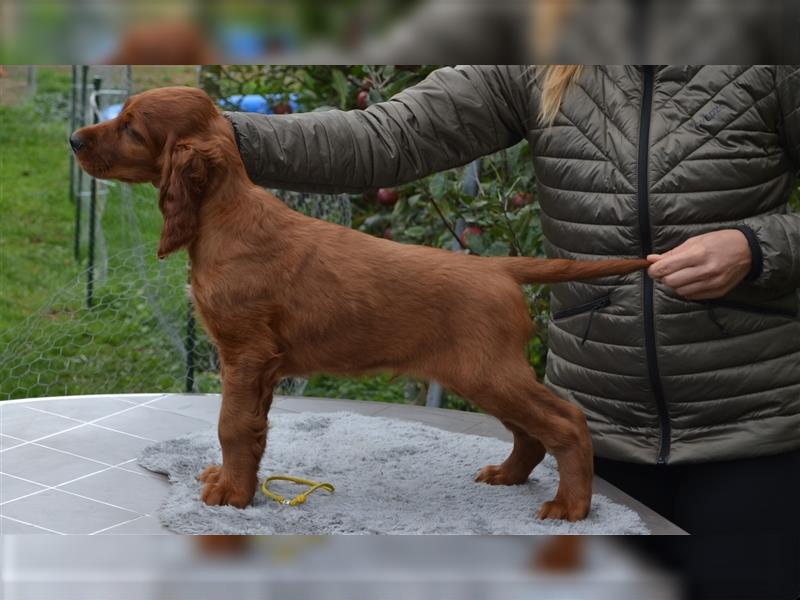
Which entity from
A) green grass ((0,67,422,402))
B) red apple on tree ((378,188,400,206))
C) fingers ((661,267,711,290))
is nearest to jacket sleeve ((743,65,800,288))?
fingers ((661,267,711,290))

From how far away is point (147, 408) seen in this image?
1.95m

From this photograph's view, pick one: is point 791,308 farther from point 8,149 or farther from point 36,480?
point 8,149

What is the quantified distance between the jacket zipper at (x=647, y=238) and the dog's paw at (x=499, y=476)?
22 cm

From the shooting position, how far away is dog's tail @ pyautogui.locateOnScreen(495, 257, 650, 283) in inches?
46.6

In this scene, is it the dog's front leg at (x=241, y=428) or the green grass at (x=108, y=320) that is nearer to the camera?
the dog's front leg at (x=241, y=428)

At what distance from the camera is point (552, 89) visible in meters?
1.43

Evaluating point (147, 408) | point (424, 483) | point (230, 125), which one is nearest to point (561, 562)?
point (424, 483)

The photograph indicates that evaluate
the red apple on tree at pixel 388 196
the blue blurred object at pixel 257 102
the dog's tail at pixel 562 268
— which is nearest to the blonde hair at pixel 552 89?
the dog's tail at pixel 562 268

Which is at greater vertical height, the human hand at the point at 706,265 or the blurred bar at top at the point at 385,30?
the blurred bar at top at the point at 385,30

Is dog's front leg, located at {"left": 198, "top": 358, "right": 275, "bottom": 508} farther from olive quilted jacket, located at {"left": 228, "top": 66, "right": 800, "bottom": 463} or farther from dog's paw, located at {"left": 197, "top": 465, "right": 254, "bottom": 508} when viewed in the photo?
olive quilted jacket, located at {"left": 228, "top": 66, "right": 800, "bottom": 463}

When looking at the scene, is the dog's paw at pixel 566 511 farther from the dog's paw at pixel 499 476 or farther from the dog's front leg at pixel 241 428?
the dog's front leg at pixel 241 428

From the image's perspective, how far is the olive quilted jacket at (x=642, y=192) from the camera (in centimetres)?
139

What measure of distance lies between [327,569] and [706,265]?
635 mm

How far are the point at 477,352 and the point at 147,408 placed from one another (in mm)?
910
